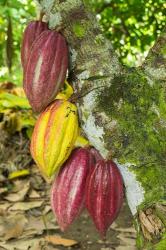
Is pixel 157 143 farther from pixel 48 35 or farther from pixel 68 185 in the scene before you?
pixel 48 35

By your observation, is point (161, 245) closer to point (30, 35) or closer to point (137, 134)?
point (137, 134)

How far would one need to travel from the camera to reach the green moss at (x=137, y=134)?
124cm

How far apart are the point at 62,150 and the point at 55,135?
0.04 meters

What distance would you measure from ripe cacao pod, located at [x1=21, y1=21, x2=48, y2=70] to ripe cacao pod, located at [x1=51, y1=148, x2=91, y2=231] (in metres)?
0.30

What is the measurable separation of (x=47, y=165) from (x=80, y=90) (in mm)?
213

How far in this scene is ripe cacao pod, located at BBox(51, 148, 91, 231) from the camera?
4.14ft

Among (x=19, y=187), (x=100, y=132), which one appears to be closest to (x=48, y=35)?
(x=100, y=132)

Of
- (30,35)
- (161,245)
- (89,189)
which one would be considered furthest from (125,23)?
(161,245)

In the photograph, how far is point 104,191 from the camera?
3.99 ft

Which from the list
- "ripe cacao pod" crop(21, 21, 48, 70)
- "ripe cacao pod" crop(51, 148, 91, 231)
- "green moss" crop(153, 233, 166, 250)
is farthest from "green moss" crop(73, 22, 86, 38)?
"green moss" crop(153, 233, 166, 250)

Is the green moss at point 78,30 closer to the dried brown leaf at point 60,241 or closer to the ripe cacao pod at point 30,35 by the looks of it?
the ripe cacao pod at point 30,35

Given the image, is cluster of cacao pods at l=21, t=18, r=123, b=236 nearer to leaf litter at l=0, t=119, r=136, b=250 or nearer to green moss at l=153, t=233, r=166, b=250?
green moss at l=153, t=233, r=166, b=250

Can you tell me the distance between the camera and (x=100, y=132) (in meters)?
1.26

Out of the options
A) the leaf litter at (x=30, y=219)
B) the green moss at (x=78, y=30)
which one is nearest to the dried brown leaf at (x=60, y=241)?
the leaf litter at (x=30, y=219)
